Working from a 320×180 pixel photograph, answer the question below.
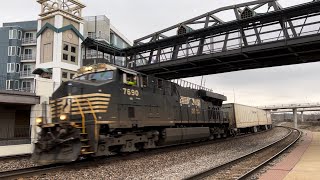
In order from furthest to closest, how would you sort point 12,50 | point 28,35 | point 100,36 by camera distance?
point 28,35
point 12,50
point 100,36

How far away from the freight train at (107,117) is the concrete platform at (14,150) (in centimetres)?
743

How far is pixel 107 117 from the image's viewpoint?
12195 millimetres

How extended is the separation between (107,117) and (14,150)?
9699 millimetres

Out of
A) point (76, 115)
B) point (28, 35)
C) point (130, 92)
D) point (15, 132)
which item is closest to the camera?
point (76, 115)

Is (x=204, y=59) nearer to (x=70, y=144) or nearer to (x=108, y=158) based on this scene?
(x=108, y=158)

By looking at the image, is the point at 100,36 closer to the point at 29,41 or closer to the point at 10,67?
the point at 29,41

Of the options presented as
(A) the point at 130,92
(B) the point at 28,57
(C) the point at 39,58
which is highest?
(B) the point at 28,57

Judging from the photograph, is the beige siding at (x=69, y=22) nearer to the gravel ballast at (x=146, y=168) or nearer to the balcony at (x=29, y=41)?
the balcony at (x=29, y=41)

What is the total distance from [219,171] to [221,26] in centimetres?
1252

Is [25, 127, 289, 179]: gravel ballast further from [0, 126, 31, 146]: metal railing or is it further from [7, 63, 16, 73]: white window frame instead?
[7, 63, 16, 73]: white window frame

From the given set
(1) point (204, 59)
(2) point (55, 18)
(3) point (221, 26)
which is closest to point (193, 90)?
(1) point (204, 59)

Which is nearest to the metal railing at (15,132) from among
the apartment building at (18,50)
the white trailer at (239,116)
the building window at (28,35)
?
the white trailer at (239,116)

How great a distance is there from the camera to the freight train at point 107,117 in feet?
36.7

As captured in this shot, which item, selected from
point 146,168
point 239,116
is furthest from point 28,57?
point 146,168
